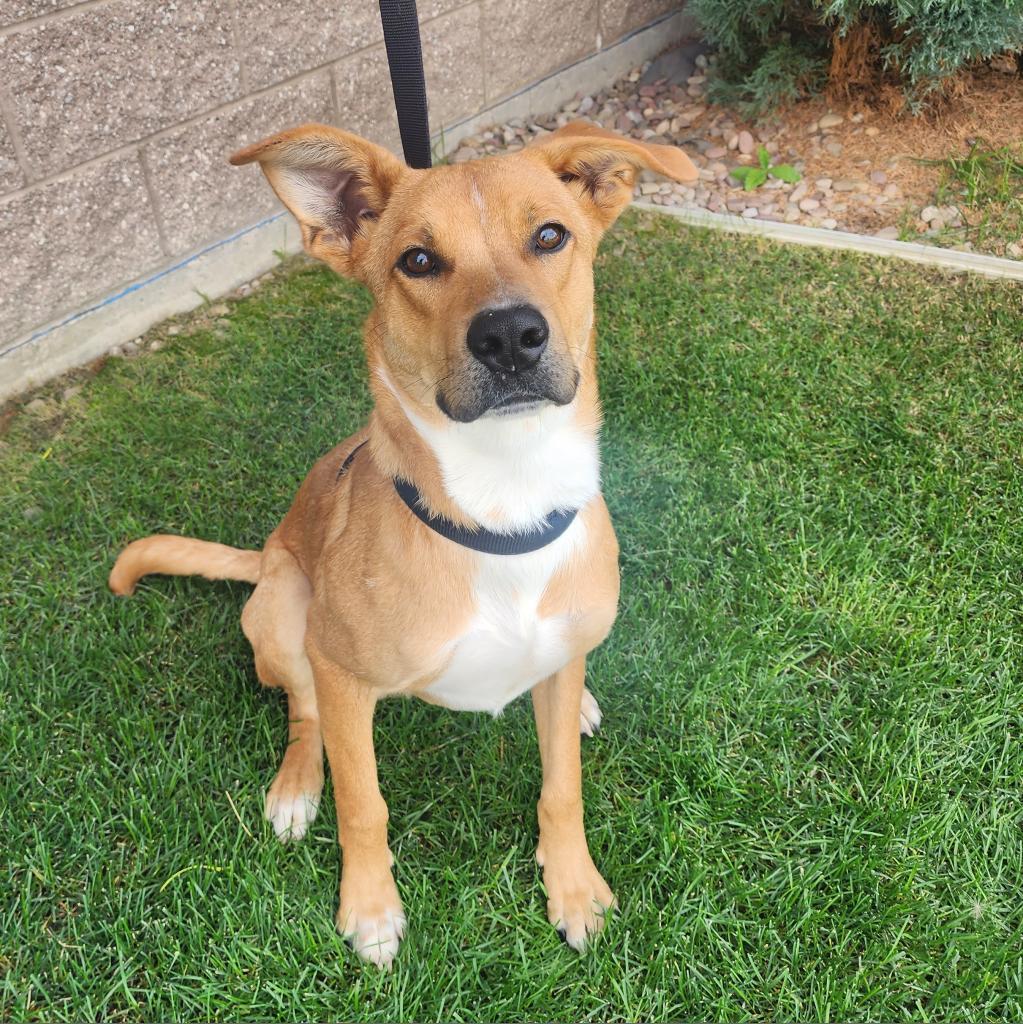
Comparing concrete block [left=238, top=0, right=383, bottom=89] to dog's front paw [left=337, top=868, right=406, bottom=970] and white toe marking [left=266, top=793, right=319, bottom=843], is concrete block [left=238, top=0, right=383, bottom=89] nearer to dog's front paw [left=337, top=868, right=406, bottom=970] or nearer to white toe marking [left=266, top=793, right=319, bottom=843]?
white toe marking [left=266, top=793, right=319, bottom=843]

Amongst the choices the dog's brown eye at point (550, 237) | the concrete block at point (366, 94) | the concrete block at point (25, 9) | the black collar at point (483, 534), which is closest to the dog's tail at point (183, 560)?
the black collar at point (483, 534)

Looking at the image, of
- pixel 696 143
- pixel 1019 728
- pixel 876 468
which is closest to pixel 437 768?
pixel 1019 728

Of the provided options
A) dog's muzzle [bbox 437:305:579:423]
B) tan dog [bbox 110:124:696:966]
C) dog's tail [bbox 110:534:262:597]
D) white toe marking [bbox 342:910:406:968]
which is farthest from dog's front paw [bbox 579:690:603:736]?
dog's muzzle [bbox 437:305:579:423]

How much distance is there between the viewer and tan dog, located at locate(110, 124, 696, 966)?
6.98 ft

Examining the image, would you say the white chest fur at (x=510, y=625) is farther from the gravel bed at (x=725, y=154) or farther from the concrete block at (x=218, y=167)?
the gravel bed at (x=725, y=154)

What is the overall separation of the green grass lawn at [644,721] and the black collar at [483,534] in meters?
0.95

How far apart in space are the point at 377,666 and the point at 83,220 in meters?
3.11

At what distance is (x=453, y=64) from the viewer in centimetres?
566

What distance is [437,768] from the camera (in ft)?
9.59

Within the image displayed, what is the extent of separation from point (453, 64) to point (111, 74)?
2241 millimetres

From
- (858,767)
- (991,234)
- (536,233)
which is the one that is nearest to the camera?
(536,233)

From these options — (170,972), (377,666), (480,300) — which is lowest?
(170,972)

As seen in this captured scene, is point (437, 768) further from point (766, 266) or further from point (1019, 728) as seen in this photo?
point (766, 266)

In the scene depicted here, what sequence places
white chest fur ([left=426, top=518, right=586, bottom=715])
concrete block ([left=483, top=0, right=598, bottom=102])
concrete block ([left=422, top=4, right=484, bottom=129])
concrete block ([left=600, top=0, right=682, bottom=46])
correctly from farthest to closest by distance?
concrete block ([left=600, top=0, right=682, bottom=46]) < concrete block ([left=483, top=0, right=598, bottom=102]) < concrete block ([left=422, top=4, right=484, bottom=129]) < white chest fur ([left=426, top=518, right=586, bottom=715])
